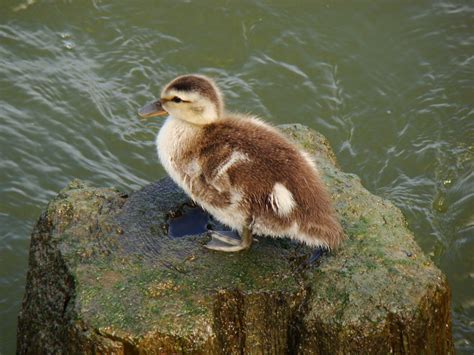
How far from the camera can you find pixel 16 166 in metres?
7.21

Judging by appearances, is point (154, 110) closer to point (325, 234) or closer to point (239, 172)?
point (239, 172)

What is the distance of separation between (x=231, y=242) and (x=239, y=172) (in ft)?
1.54

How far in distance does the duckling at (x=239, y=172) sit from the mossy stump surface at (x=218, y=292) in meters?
0.19

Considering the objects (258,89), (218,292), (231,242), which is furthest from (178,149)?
(258,89)

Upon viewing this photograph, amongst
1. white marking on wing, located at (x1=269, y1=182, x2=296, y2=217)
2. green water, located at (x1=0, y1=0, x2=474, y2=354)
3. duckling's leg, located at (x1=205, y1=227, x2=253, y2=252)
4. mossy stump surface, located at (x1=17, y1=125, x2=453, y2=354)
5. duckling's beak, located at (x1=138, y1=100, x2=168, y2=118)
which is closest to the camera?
mossy stump surface, located at (x1=17, y1=125, x2=453, y2=354)

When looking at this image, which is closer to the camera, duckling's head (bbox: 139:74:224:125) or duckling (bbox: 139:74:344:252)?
duckling (bbox: 139:74:344:252)

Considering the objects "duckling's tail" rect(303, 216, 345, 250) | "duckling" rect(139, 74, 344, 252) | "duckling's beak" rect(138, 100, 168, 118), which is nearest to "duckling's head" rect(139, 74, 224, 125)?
"duckling" rect(139, 74, 344, 252)

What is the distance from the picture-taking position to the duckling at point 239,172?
4578mm

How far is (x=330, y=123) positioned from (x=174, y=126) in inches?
134

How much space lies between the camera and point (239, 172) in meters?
4.64

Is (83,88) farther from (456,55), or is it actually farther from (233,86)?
(456,55)

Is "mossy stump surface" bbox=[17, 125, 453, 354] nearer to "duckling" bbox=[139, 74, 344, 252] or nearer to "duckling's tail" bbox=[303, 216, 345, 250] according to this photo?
"duckling's tail" bbox=[303, 216, 345, 250]

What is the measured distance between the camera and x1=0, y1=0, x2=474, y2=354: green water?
7109 millimetres

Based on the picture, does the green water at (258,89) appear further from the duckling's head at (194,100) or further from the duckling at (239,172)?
the duckling's head at (194,100)
